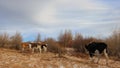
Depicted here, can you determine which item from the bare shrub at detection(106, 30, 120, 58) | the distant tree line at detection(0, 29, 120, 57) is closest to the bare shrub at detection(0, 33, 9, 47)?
the distant tree line at detection(0, 29, 120, 57)

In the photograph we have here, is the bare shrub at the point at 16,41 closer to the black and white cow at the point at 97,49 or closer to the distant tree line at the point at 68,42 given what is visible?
the distant tree line at the point at 68,42

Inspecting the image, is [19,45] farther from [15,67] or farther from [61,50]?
[15,67]

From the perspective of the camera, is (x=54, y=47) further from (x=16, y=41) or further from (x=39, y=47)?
(x=16, y=41)

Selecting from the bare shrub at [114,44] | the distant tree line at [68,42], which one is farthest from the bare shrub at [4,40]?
the bare shrub at [114,44]

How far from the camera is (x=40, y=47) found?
33.7 metres

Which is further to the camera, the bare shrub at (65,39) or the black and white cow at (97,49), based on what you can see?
the bare shrub at (65,39)

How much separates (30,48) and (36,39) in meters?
10.2

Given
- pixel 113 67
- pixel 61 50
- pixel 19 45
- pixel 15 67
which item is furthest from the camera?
A: pixel 19 45

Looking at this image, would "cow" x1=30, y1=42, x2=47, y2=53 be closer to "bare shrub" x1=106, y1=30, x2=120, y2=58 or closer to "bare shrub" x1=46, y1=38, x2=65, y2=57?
"bare shrub" x1=46, y1=38, x2=65, y2=57

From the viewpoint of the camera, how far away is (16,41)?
3731 centimetres

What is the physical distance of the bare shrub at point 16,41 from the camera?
36.1 metres

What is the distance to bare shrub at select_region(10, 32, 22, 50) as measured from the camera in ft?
118

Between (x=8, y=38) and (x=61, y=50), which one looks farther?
(x=8, y=38)

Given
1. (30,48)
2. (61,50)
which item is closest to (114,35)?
(61,50)
